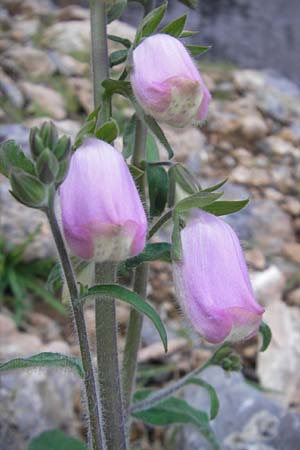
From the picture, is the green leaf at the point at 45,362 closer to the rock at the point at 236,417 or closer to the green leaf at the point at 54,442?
the green leaf at the point at 54,442

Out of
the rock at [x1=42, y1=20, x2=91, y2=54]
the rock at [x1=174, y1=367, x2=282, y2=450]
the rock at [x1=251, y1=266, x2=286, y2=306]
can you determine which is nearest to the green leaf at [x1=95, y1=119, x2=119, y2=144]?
the rock at [x1=174, y1=367, x2=282, y2=450]

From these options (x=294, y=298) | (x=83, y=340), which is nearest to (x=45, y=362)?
(x=83, y=340)

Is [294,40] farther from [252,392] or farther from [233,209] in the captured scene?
[233,209]

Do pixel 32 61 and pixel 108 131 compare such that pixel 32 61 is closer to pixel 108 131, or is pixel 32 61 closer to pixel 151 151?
pixel 151 151

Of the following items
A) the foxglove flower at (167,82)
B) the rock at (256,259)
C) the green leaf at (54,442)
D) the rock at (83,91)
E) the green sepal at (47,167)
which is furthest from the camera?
the rock at (83,91)

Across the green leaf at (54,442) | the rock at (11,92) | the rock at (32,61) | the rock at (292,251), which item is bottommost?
the rock at (292,251)

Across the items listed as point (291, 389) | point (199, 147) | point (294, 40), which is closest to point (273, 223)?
point (199, 147)

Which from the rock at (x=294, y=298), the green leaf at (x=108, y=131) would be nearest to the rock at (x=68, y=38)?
the rock at (x=294, y=298)
